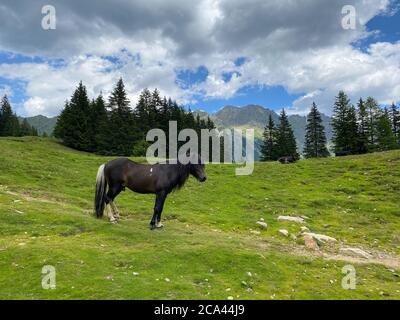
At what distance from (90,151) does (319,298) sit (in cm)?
6609

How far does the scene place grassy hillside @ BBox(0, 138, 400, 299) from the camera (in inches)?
364

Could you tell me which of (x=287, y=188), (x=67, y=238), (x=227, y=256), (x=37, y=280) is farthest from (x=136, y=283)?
(x=287, y=188)

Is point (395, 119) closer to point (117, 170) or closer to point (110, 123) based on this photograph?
Answer: point (110, 123)

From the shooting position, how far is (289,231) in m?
17.9

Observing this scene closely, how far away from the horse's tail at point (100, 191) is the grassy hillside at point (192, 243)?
60cm

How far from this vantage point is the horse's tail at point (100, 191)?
15359 mm

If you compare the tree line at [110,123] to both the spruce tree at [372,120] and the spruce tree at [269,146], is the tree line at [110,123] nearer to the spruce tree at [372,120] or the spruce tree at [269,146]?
the spruce tree at [269,146]

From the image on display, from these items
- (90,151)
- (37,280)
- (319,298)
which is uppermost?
(90,151)

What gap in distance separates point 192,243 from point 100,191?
5.18 metres

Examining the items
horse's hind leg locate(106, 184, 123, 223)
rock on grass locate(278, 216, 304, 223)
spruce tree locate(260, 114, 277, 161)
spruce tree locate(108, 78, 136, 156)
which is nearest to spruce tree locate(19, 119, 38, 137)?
spruce tree locate(108, 78, 136, 156)

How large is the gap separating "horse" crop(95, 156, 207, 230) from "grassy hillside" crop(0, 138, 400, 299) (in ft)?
4.23
